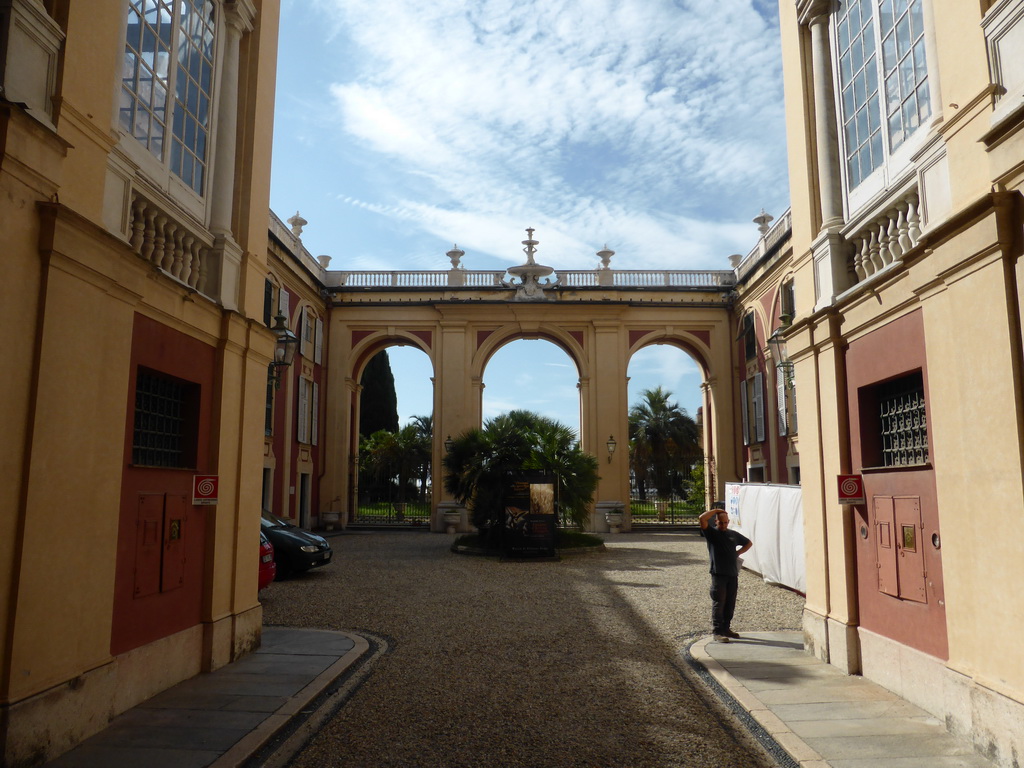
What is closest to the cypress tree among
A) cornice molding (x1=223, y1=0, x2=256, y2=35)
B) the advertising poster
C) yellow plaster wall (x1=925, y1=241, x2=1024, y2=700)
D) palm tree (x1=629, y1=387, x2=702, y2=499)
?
palm tree (x1=629, y1=387, x2=702, y2=499)

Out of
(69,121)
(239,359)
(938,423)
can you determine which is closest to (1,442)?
(69,121)

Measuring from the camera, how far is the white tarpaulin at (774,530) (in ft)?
38.6

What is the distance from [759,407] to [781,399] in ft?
7.72

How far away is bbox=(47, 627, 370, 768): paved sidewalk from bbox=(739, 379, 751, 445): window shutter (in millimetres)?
20204

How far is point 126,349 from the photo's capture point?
5.33 m

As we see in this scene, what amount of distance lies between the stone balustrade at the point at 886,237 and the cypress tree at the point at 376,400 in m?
38.2

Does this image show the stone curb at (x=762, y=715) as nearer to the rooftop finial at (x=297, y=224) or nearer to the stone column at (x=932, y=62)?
the stone column at (x=932, y=62)

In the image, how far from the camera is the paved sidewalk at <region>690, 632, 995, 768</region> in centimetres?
450

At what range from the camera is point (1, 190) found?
404 centimetres

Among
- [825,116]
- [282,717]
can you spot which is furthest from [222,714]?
[825,116]

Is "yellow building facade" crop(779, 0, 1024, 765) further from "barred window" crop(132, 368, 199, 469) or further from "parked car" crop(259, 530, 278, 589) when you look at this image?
"parked car" crop(259, 530, 278, 589)

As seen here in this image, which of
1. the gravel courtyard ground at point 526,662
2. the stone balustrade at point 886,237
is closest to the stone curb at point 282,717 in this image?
the gravel courtyard ground at point 526,662

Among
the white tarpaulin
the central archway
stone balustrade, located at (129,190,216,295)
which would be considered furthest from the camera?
the central archway

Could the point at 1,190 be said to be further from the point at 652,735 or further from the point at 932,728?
the point at 932,728
